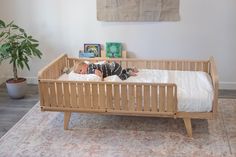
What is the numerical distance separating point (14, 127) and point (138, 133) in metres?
1.26

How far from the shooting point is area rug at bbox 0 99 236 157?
111 inches

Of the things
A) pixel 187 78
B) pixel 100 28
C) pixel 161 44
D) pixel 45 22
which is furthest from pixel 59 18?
pixel 187 78

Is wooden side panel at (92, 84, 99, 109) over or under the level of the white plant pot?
over

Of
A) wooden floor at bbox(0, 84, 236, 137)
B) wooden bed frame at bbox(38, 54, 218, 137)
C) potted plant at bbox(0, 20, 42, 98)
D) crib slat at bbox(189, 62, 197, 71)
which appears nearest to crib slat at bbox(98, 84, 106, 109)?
wooden bed frame at bbox(38, 54, 218, 137)

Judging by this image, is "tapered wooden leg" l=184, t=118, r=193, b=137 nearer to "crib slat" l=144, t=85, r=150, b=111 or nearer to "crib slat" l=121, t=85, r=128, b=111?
"crib slat" l=144, t=85, r=150, b=111

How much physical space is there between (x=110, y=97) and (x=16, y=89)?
1.57 meters

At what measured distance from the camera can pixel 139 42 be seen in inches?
166

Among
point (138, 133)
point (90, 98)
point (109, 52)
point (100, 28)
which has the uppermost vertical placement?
point (100, 28)

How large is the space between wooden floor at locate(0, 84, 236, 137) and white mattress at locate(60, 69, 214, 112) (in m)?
0.69

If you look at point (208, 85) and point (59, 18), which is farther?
point (59, 18)

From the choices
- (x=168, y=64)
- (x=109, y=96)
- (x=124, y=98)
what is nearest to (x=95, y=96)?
(x=109, y=96)

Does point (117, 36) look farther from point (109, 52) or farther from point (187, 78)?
point (187, 78)

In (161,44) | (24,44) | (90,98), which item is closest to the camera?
(90,98)

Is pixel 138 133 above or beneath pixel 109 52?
beneath
